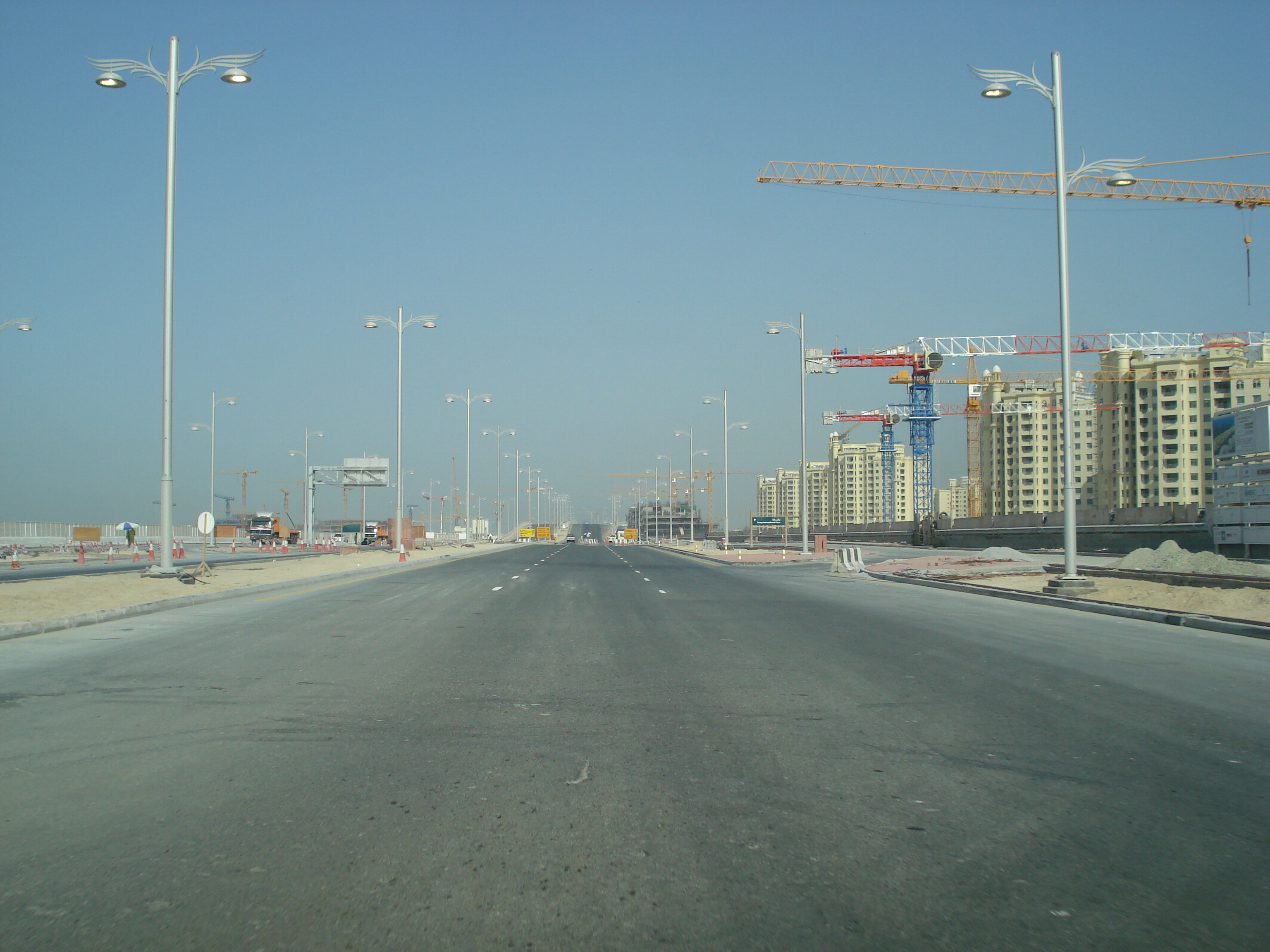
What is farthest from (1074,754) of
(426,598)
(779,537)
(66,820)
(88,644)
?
(779,537)

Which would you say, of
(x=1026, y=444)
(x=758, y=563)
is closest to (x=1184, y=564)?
(x=758, y=563)

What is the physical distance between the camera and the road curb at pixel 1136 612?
48.2 feet

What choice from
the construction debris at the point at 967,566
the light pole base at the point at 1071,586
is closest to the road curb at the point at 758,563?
the construction debris at the point at 967,566

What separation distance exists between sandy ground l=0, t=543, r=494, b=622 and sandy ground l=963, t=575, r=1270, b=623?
63.3 feet

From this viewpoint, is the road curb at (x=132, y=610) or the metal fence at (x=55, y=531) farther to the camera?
the metal fence at (x=55, y=531)

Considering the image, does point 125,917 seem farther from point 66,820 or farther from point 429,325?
point 429,325

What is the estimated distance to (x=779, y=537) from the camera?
12644 centimetres

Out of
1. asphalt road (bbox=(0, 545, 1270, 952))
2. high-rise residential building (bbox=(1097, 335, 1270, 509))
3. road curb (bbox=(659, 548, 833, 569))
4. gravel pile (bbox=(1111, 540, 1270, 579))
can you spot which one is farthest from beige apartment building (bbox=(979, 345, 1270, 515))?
asphalt road (bbox=(0, 545, 1270, 952))

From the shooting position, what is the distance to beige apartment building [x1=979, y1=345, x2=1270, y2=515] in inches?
3708

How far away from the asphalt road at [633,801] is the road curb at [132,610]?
2287 millimetres

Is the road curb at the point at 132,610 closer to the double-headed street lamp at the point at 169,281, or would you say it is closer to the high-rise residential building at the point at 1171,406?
the double-headed street lamp at the point at 169,281

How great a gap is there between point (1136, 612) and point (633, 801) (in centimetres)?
1485

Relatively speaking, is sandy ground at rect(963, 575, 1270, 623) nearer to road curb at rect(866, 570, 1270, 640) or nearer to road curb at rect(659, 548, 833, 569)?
road curb at rect(866, 570, 1270, 640)

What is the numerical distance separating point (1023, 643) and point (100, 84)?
2148cm
